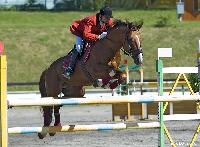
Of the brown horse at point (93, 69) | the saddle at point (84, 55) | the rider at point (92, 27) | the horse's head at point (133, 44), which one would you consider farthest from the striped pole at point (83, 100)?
the saddle at point (84, 55)

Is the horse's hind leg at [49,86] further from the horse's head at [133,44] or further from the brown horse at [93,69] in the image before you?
the horse's head at [133,44]

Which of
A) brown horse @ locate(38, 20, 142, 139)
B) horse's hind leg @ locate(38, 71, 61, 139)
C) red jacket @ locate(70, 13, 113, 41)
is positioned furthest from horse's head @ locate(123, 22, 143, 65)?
horse's hind leg @ locate(38, 71, 61, 139)

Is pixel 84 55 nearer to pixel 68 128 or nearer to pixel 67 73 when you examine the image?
pixel 67 73

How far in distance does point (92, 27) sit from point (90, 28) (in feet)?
0.14

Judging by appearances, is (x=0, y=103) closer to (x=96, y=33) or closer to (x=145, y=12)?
(x=96, y=33)

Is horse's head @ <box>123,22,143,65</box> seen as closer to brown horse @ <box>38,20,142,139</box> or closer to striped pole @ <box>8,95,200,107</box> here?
brown horse @ <box>38,20,142,139</box>

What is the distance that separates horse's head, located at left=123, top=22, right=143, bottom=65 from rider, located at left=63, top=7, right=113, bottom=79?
1.17 ft

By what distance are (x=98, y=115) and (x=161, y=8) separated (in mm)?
25012

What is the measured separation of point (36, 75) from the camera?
89.6 ft

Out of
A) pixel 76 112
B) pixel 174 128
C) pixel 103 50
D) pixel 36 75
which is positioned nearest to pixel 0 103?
pixel 103 50

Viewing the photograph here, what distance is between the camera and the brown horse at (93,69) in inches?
324

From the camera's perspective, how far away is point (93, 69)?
330 inches

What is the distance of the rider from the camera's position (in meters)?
8.39

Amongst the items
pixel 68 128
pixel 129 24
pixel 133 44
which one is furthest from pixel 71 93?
pixel 68 128
